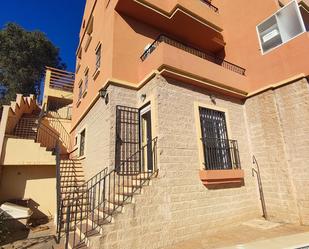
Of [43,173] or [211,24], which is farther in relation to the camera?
[43,173]

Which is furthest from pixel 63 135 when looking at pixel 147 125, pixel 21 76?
pixel 21 76

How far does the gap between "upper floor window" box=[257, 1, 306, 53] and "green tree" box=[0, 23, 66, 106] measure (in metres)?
22.8

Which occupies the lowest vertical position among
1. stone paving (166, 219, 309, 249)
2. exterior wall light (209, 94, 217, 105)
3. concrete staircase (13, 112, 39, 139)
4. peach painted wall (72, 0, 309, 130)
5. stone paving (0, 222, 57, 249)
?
stone paving (0, 222, 57, 249)

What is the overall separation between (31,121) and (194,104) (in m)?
10.6

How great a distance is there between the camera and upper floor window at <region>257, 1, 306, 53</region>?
6.37 m

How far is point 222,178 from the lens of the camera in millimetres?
5891

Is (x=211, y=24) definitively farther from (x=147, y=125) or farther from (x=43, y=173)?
(x=43, y=173)

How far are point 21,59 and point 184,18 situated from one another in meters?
21.6

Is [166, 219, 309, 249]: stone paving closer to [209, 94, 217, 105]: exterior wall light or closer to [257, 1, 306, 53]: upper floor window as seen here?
[209, 94, 217, 105]: exterior wall light

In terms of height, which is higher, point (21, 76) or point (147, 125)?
point (21, 76)

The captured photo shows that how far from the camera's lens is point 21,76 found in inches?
862

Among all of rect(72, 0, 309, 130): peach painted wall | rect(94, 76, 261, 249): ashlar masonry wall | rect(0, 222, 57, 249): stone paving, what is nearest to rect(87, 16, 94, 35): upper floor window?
rect(72, 0, 309, 130): peach painted wall

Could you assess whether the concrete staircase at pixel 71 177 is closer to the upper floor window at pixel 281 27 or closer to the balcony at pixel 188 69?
the balcony at pixel 188 69

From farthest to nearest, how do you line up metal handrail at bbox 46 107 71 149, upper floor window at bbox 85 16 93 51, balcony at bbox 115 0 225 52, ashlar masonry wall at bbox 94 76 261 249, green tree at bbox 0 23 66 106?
green tree at bbox 0 23 66 106
metal handrail at bbox 46 107 71 149
upper floor window at bbox 85 16 93 51
balcony at bbox 115 0 225 52
ashlar masonry wall at bbox 94 76 261 249
